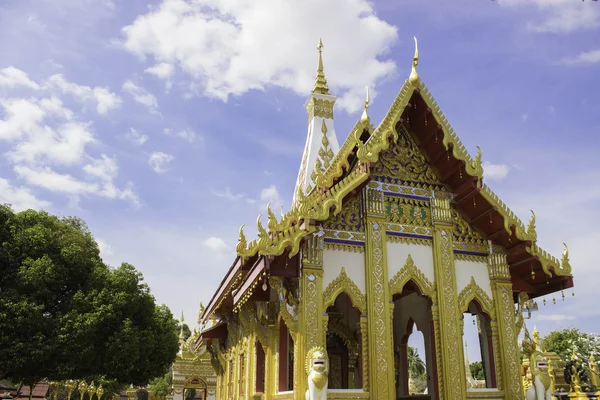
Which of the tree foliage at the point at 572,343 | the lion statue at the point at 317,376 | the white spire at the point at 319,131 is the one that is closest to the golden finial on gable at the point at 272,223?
the lion statue at the point at 317,376

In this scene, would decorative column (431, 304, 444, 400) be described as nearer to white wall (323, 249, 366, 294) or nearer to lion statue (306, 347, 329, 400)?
white wall (323, 249, 366, 294)

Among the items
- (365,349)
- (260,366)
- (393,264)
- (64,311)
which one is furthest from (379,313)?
(64,311)

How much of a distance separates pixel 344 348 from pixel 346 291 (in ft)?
16.1

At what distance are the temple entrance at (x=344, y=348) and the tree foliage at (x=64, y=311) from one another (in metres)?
6.52

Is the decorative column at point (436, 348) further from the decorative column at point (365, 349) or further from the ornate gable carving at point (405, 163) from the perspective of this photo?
the ornate gable carving at point (405, 163)

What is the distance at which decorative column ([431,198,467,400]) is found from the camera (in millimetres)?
8828

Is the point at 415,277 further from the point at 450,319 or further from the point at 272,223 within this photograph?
the point at 272,223

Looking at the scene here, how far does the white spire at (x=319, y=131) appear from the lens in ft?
51.4

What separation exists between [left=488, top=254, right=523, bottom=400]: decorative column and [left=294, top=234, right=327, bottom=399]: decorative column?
3.26m

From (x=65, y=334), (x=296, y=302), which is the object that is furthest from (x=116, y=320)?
(x=296, y=302)

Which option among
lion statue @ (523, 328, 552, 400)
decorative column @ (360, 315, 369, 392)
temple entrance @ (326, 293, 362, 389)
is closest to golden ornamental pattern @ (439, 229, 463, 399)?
lion statue @ (523, 328, 552, 400)

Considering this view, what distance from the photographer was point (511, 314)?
970cm

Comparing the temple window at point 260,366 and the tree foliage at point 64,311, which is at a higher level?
the tree foliage at point 64,311

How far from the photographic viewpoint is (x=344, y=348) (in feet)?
43.2
